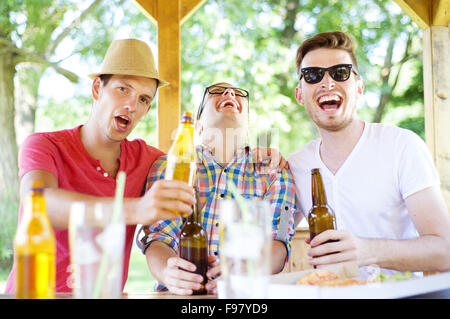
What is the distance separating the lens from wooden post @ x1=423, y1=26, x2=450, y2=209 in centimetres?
321

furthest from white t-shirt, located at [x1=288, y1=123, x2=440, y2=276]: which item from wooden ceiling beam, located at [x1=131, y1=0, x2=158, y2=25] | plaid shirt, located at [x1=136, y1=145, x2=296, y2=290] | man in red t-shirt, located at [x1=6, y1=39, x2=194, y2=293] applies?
wooden ceiling beam, located at [x1=131, y1=0, x2=158, y2=25]

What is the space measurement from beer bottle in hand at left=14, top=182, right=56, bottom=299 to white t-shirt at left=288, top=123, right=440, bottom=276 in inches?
60.4

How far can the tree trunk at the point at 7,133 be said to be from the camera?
6.47 meters

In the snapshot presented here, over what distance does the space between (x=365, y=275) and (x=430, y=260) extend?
537mm

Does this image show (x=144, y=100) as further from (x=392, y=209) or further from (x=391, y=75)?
(x=391, y=75)

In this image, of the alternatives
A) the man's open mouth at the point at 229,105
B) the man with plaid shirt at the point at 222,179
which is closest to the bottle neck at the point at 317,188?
the man with plaid shirt at the point at 222,179

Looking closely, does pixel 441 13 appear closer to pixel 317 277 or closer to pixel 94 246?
pixel 317 277

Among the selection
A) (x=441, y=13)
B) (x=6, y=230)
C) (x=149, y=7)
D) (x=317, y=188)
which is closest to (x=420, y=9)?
(x=441, y=13)

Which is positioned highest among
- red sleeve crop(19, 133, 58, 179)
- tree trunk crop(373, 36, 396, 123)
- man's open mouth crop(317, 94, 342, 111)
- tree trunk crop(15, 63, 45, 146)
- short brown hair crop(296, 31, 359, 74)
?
tree trunk crop(373, 36, 396, 123)

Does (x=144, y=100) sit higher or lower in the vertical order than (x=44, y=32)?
lower

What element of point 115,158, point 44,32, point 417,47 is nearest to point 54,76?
point 44,32

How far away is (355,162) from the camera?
229cm

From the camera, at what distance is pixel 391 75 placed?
9.91 meters

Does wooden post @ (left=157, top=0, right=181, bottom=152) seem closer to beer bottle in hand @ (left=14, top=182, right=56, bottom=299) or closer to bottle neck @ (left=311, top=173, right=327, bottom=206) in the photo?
bottle neck @ (left=311, top=173, right=327, bottom=206)
